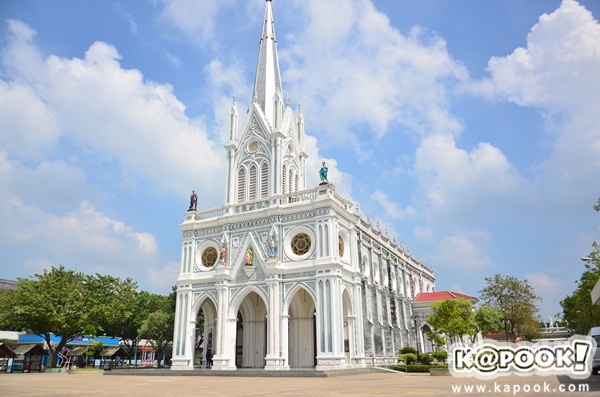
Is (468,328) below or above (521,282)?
below

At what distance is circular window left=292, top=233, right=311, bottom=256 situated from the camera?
29.7 m

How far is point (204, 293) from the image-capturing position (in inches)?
1257

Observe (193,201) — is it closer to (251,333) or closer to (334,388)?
(251,333)

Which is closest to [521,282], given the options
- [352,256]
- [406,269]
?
[406,269]

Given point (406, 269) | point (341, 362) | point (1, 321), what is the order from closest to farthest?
point (341, 362)
point (1, 321)
point (406, 269)

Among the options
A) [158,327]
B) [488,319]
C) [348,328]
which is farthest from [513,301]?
[158,327]

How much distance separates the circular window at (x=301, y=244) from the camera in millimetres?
29667

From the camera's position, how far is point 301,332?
31172mm

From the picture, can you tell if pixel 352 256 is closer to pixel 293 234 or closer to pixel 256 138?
pixel 293 234

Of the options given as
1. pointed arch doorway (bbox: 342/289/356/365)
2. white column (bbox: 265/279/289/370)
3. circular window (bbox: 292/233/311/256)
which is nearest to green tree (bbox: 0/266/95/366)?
white column (bbox: 265/279/289/370)

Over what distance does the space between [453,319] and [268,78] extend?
23.8 m

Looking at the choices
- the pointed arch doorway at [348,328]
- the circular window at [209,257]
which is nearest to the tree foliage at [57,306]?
the circular window at [209,257]

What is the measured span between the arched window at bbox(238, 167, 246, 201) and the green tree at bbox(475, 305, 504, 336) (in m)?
22.0

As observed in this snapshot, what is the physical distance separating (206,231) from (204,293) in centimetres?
462
